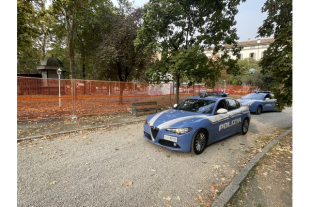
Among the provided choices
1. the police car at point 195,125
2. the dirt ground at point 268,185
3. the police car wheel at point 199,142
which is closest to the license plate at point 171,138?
the police car at point 195,125

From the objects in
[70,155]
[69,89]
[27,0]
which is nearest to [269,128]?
[70,155]

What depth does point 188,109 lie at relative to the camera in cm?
518

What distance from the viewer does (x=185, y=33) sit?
31.1 feet

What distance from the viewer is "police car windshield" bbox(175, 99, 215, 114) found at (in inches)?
191

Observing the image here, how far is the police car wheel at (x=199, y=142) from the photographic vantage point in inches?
160

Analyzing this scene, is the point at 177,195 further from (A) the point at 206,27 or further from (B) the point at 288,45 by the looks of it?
(A) the point at 206,27

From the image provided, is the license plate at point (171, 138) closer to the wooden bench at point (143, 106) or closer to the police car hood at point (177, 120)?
the police car hood at point (177, 120)

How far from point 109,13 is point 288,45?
1181 cm

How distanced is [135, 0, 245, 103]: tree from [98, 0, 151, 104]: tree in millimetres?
2237

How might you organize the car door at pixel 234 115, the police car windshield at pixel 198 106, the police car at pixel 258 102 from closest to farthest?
the police car windshield at pixel 198 106, the car door at pixel 234 115, the police car at pixel 258 102

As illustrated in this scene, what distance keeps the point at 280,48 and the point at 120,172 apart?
6919 millimetres

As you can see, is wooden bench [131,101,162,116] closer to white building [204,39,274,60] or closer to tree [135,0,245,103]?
tree [135,0,245,103]

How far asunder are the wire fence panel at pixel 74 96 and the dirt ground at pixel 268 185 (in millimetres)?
7627

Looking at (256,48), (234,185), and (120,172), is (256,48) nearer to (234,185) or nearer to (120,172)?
(234,185)
